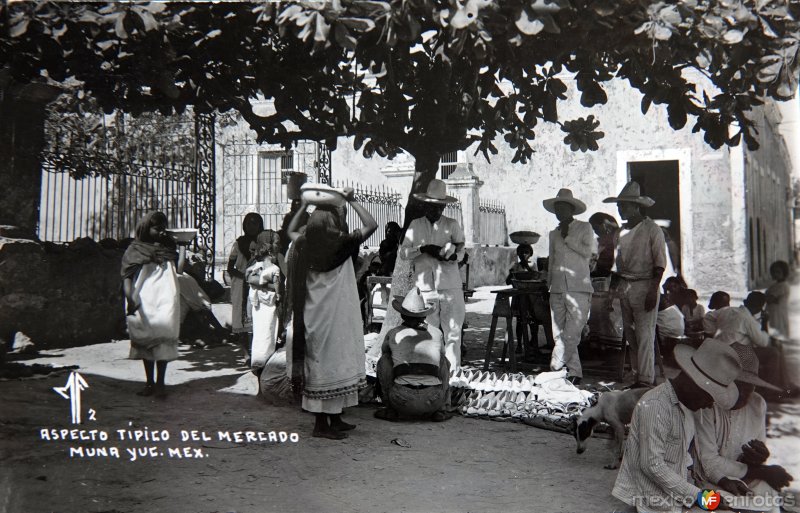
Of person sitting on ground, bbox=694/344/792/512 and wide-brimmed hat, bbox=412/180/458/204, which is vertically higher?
wide-brimmed hat, bbox=412/180/458/204

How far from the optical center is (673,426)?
116 inches

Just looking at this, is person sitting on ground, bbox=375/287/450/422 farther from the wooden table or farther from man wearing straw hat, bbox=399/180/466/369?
the wooden table

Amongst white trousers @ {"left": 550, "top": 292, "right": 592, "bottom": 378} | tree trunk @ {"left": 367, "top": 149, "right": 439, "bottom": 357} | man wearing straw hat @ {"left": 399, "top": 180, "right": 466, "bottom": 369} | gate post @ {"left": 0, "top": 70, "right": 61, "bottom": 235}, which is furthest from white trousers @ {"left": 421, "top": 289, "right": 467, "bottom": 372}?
gate post @ {"left": 0, "top": 70, "right": 61, "bottom": 235}

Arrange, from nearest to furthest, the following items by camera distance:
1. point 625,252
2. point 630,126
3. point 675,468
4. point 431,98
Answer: point 675,468 < point 625,252 < point 431,98 < point 630,126

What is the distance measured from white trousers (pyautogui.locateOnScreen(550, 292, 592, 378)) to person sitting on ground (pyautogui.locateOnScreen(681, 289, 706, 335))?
1.23m

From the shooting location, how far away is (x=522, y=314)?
22.4ft

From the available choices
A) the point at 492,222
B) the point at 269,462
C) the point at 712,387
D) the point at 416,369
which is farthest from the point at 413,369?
the point at 492,222

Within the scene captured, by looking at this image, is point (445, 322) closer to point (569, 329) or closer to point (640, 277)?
point (569, 329)

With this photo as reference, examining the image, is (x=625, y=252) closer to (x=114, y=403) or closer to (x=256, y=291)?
(x=256, y=291)

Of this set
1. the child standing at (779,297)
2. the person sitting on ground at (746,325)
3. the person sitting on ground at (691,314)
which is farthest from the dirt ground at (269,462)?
the person sitting on ground at (691,314)

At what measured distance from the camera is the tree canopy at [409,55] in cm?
397

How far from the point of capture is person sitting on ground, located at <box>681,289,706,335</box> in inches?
257

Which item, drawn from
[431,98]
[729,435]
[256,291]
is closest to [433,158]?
[431,98]

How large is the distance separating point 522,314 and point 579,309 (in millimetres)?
853
